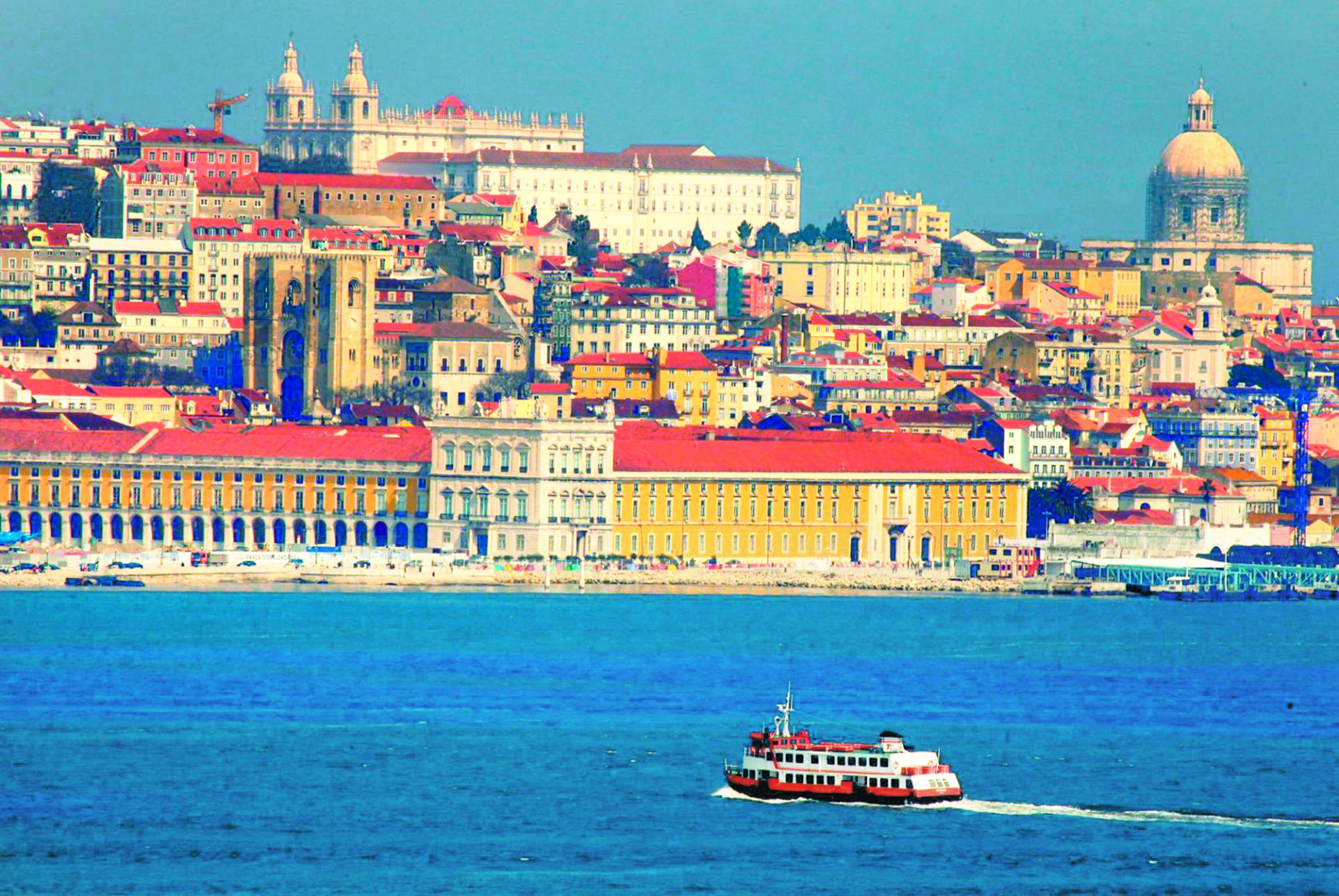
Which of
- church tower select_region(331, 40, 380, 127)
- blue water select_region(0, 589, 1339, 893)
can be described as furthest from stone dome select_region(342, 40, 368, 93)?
blue water select_region(0, 589, 1339, 893)

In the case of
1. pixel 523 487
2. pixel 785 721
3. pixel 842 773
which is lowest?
pixel 842 773

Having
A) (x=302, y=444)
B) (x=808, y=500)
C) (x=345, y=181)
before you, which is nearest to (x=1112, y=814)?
(x=808, y=500)

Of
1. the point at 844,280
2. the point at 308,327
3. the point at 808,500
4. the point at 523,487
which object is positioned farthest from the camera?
the point at 844,280

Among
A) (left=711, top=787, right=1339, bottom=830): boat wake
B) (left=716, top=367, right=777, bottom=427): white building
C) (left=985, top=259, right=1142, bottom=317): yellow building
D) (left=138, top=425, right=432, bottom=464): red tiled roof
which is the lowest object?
(left=711, top=787, right=1339, bottom=830): boat wake

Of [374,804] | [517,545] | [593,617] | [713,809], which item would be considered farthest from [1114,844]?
[517,545]

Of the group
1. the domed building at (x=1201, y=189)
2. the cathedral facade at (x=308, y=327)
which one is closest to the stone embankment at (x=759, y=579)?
the cathedral facade at (x=308, y=327)

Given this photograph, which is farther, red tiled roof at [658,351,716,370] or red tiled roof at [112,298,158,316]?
red tiled roof at [112,298,158,316]

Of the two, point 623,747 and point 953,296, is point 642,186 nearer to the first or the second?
point 953,296

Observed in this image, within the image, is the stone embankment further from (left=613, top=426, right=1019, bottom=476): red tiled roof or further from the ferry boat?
the ferry boat

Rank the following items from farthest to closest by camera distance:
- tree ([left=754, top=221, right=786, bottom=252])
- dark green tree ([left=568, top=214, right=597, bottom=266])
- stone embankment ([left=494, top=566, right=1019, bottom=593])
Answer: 1. tree ([left=754, top=221, right=786, bottom=252])
2. dark green tree ([left=568, top=214, right=597, bottom=266])
3. stone embankment ([left=494, top=566, right=1019, bottom=593])
